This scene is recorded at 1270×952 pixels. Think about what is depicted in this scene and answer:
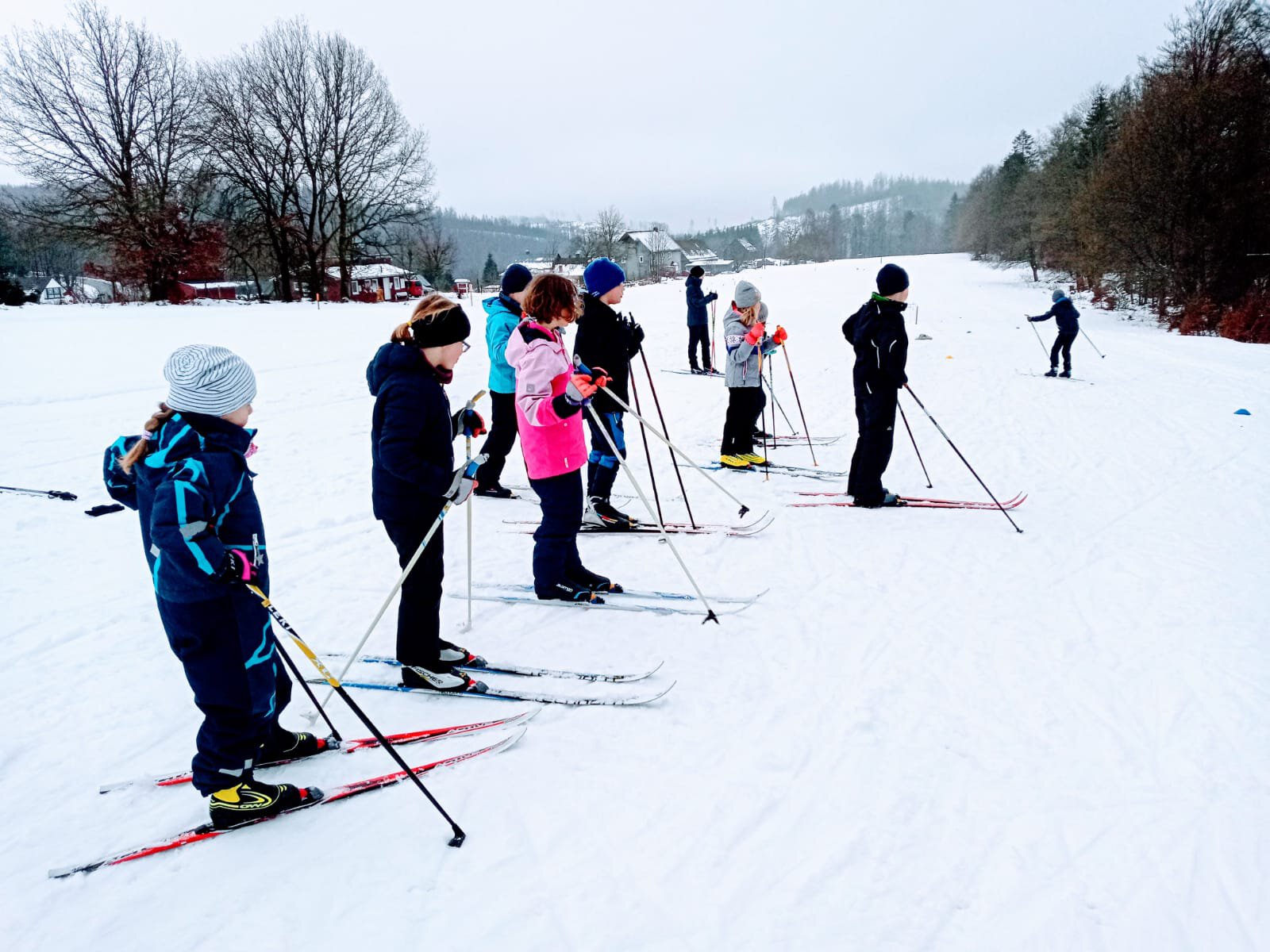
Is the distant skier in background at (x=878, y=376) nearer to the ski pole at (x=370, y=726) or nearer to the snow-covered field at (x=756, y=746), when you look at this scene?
the snow-covered field at (x=756, y=746)

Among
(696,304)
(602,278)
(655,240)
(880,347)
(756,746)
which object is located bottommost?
(756,746)

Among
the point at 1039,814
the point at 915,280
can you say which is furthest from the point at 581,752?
the point at 915,280

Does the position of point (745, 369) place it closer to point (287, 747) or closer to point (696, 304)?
point (287, 747)

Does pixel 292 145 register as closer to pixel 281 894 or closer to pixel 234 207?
pixel 234 207

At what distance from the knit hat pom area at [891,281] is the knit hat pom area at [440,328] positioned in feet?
13.0

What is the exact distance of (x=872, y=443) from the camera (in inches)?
241

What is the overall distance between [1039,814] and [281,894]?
9.48ft

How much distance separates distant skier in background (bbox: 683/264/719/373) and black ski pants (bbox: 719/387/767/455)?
6.19 metres

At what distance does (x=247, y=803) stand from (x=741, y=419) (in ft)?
19.5

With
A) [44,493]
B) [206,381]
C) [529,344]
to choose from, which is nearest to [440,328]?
[529,344]

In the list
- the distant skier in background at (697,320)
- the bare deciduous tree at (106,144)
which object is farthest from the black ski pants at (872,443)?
the bare deciduous tree at (106,144)

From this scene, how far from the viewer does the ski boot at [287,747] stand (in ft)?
9.57

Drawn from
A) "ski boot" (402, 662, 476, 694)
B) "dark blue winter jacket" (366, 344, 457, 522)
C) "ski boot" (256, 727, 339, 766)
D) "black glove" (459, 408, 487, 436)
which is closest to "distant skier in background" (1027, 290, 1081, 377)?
"black glove" (459, 408, 487, 436)

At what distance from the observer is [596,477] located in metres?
5.87
